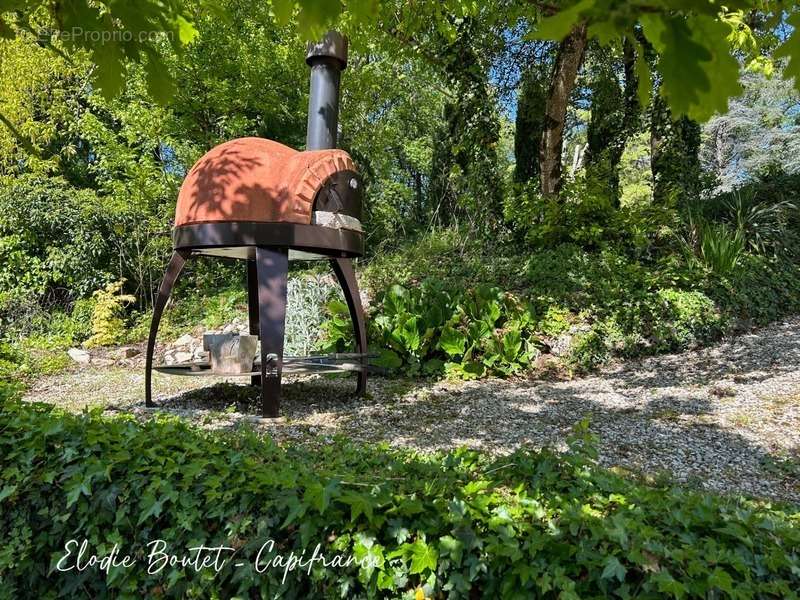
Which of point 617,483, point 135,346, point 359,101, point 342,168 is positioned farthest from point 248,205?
point 359,101

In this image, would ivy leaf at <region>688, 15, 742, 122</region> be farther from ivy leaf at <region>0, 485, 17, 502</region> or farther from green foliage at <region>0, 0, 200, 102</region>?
ivy leaf at <region>0, 485, 17, 502</region>

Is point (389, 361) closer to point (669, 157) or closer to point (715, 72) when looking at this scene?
point (715, 72)

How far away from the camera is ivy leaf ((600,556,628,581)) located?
125cm

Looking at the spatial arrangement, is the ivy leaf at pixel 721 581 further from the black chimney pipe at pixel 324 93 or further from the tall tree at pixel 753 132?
the tall tree at pixel 753 132

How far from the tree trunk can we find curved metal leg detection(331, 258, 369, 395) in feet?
17.3

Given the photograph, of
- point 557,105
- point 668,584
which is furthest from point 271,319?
point 557,105

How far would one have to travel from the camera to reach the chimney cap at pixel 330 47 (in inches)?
182

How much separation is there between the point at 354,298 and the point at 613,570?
3645 mm

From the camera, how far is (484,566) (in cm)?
136

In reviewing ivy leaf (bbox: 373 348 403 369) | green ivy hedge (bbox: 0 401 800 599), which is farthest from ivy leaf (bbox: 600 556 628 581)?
ivy leaf (bbox: 373 348 403 369)

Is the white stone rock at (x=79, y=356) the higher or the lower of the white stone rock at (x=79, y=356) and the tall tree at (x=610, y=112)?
the lower

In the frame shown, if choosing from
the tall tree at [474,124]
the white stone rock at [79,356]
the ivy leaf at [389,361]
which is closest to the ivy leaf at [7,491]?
the ivy leaf at [389,361]

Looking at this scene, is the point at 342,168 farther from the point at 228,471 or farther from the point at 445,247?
the point at 445,247

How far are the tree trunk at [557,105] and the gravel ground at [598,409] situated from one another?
4022 millimetres
